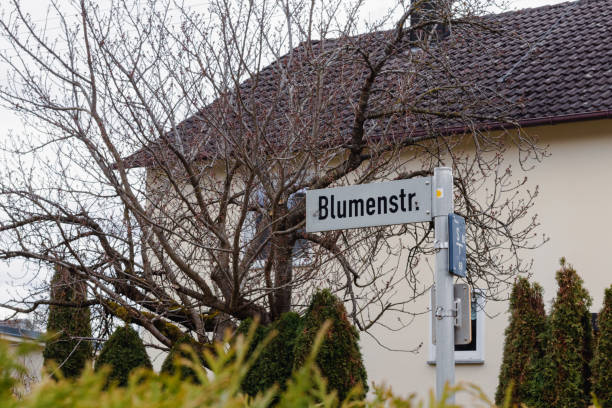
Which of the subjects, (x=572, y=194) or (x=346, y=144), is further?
(x=572, y=194)

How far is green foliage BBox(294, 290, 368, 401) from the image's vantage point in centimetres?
753

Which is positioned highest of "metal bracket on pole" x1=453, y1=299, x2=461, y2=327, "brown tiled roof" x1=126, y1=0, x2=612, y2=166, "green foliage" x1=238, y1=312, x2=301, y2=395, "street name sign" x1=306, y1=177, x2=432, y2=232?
"brown tiled roof" x1=126, y1=0, x2=612, y2=166

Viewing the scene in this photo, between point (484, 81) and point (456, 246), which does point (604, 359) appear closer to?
point (456, 246)

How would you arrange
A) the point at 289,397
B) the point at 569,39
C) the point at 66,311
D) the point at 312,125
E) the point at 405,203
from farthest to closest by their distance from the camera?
the point at 569,39 → the point at 66,311 → the point at 312,125 → the point at 405,203 → the point at 289,397

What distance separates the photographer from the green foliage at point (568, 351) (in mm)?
8383

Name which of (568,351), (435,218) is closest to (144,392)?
(435,218)

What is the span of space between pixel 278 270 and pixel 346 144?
1498 millimetres

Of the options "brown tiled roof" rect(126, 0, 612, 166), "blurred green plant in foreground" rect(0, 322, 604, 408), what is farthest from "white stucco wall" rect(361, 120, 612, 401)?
"blurred green plant in foreground" rect(0, 322, 604, 408)

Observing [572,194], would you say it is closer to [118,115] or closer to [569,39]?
[569,39]

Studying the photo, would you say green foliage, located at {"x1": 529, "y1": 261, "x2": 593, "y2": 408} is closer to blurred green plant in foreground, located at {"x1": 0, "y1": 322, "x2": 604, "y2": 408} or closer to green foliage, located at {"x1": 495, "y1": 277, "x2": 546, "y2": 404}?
green foliage, located at {"x1": 495, "y1": 277, "x2": 546, "y2": 404}

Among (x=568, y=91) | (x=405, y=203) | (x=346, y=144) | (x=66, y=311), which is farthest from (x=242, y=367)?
(x=568, y=91)

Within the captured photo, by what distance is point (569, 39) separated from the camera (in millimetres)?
15172

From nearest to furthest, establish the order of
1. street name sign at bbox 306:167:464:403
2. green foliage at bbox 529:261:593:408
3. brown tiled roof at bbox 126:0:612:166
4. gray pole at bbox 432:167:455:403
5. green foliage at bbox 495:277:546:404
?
gray pole at bbox 432:167:455:403, street name sign at bbox 306:167:464:403, green foliage at bbox 529:261:593:408, green foliage at bbox 495:277:546:404, brown tiled roof at bbox 126:0:612:166

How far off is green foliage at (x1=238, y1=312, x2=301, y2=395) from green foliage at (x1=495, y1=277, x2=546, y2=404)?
229cm
